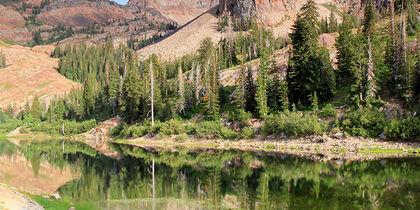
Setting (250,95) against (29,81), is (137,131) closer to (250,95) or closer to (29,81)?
(250,95)

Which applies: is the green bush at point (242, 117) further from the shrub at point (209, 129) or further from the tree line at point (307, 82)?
the shrub at point (209, 129)

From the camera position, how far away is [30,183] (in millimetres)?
26703

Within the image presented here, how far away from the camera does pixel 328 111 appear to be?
45875 millimetres

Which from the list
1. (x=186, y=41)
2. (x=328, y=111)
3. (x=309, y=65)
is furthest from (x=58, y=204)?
(x=186, y=41)

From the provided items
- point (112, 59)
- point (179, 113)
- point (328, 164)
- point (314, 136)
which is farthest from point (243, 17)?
point (328, 164)

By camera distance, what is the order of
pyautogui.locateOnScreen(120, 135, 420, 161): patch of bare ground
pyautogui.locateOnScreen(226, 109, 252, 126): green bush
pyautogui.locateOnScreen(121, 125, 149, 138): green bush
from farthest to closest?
pyautogui.locateOnScreen(121, 125, 149, 138): green bush
pyautogui.locateOnScreen(226, 109, 252, 126): green bush
pyautogui.locateOnScreen(120, 135, 420, 161): patch of bare ground

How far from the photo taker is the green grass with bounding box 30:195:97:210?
18.3 m

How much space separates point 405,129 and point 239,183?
2504 centimetres

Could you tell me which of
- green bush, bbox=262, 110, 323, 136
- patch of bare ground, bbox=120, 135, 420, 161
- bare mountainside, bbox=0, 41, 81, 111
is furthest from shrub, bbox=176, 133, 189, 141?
bare mountainside, bbox=0, 41, 81, 111

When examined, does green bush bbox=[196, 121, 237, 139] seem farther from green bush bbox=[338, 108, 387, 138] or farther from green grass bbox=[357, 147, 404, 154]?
green grass bbox=[357, 147, 404, 154]

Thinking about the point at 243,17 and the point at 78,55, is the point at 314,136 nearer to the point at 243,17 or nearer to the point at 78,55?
the point at 243,17

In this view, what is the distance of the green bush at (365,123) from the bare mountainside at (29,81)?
410 feet

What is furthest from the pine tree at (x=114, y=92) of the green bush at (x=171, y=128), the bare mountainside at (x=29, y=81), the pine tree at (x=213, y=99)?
the bare mountainside at (x=29, y=81)

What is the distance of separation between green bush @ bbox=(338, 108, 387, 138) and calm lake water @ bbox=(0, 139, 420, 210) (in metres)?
9.32
